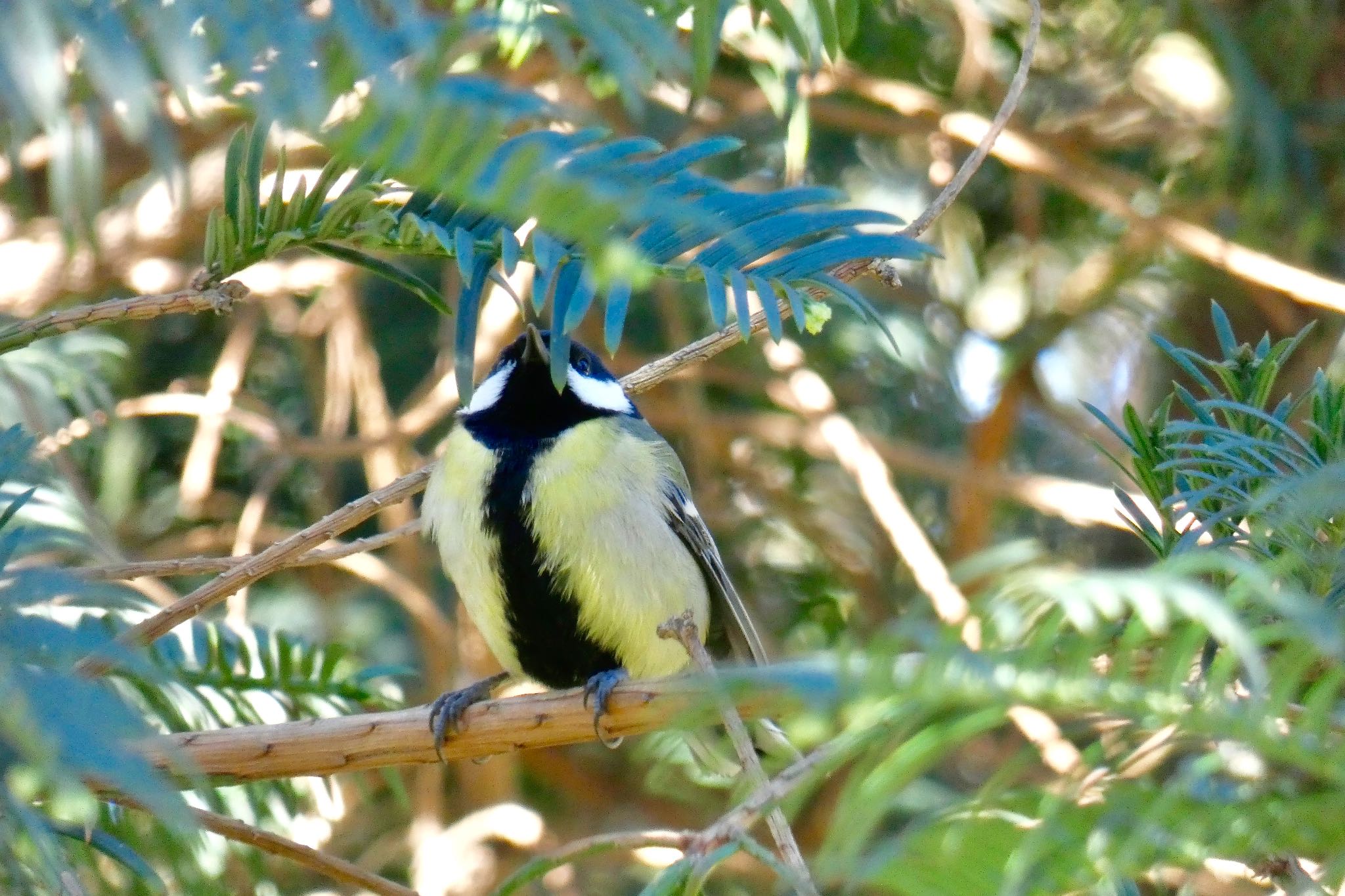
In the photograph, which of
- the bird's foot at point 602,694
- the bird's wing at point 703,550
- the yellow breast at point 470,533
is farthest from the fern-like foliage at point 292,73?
the bird's wing at point 703,550

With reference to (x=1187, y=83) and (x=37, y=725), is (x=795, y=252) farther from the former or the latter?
(x=1187, y=83)

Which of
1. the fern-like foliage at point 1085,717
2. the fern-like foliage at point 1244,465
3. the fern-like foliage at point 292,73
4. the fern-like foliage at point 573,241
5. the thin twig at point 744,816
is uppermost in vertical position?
the fern-like foliage at point 292,73

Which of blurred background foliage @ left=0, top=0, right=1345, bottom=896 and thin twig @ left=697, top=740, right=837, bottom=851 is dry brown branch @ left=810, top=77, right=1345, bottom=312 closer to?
blurred background foliage @ left=0, top=0, right=1345, bottom=896

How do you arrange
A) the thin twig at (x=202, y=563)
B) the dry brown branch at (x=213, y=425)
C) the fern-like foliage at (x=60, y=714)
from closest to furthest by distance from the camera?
the fern-like foliage at (x=60, y=714) → the thin twig at (x=202, y=563) → the dry brown branch at (x=213, y=425)

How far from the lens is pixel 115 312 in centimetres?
107

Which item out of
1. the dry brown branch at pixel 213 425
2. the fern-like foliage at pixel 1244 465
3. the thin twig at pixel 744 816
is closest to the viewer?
the thin twig at pixel 744 816

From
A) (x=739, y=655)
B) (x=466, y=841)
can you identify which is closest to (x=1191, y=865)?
(x=739, y=655)

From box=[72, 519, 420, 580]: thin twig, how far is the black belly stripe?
0.92ft

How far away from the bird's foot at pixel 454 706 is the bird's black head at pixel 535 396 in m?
0.37

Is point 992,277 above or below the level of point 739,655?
above

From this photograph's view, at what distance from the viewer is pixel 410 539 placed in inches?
110

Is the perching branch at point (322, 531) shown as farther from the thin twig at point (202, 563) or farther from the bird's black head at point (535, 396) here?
the bird's black head at point (535, 396)

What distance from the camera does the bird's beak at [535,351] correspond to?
2.09 m

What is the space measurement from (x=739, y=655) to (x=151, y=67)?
1.54 metres
